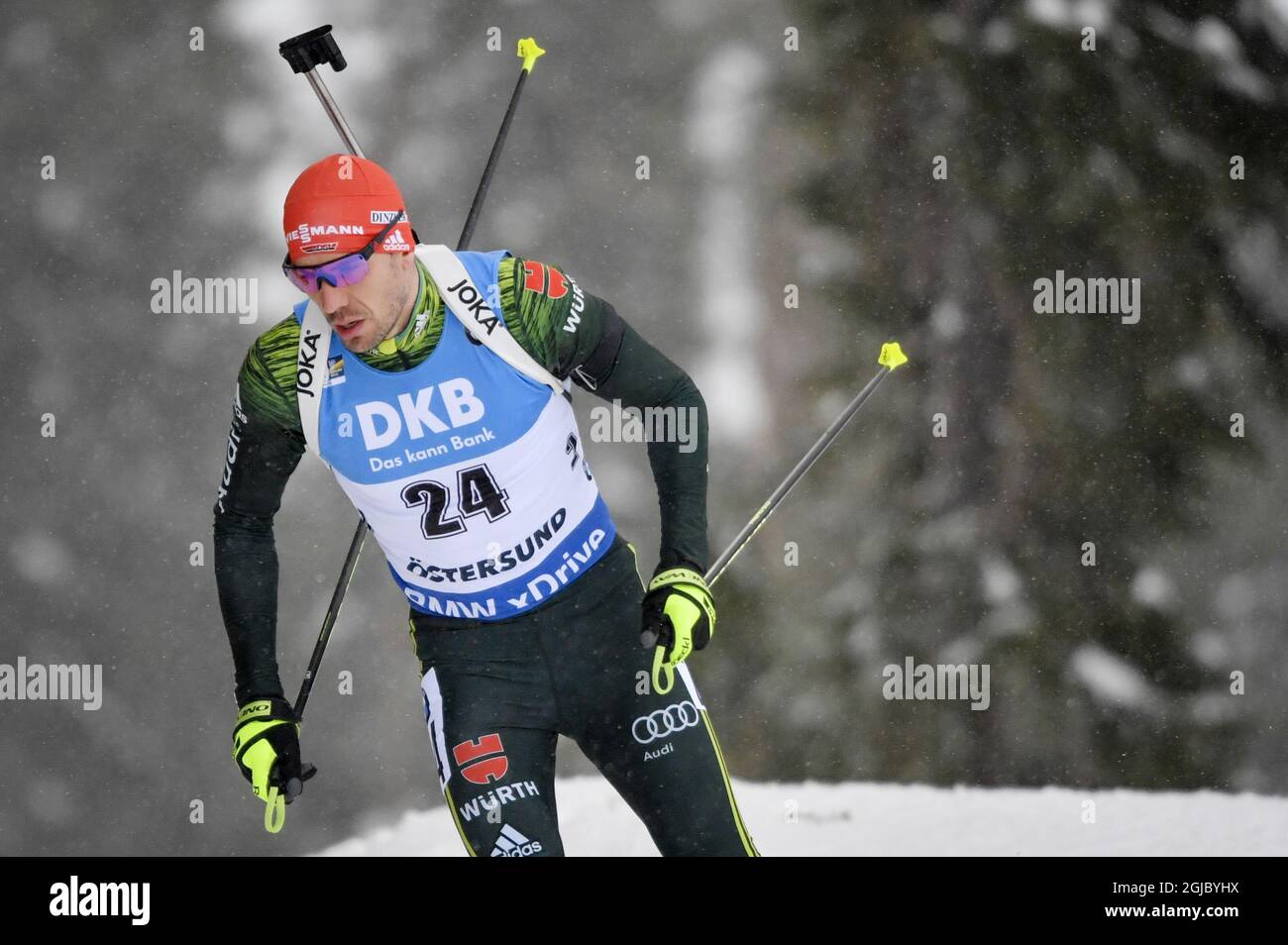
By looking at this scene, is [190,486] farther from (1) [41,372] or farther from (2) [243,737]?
(2) [243,737]

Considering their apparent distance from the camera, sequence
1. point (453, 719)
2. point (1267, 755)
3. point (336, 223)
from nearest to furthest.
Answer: point (336, 223)
point (453, 719)
point (1267, 755)

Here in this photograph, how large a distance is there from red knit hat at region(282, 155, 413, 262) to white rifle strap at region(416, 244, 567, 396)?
86 mm

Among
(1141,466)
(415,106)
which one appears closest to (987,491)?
(1141,466)

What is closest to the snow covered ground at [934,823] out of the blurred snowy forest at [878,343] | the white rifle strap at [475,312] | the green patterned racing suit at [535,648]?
the blurred snowy forest at [878,343]

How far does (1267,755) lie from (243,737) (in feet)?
12.4

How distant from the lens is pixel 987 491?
17.0 ft

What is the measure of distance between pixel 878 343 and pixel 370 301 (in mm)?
3044

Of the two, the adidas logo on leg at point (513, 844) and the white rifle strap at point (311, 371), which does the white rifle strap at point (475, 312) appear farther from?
the adidas logo on leg at point (513, 844)

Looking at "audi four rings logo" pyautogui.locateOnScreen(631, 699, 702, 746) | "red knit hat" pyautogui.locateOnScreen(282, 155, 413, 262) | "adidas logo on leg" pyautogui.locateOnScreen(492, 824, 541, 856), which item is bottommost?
"adidas logo on leg" pyautogui.locateOnScreen(492, 824, 541, 856)

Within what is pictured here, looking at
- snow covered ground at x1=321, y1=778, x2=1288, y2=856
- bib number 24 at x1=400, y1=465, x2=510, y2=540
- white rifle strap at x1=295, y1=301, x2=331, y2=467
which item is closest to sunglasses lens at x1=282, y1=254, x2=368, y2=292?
white rifle strap at x1=295, y1=301, x2=331, y2=467

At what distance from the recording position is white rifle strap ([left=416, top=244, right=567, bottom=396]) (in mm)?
2555

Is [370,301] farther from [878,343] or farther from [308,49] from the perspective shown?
[878,343]

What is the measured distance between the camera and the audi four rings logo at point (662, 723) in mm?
2617

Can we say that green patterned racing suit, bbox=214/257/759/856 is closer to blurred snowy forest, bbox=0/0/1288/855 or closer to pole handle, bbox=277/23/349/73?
pole handle, bbox=277/23/349/73
